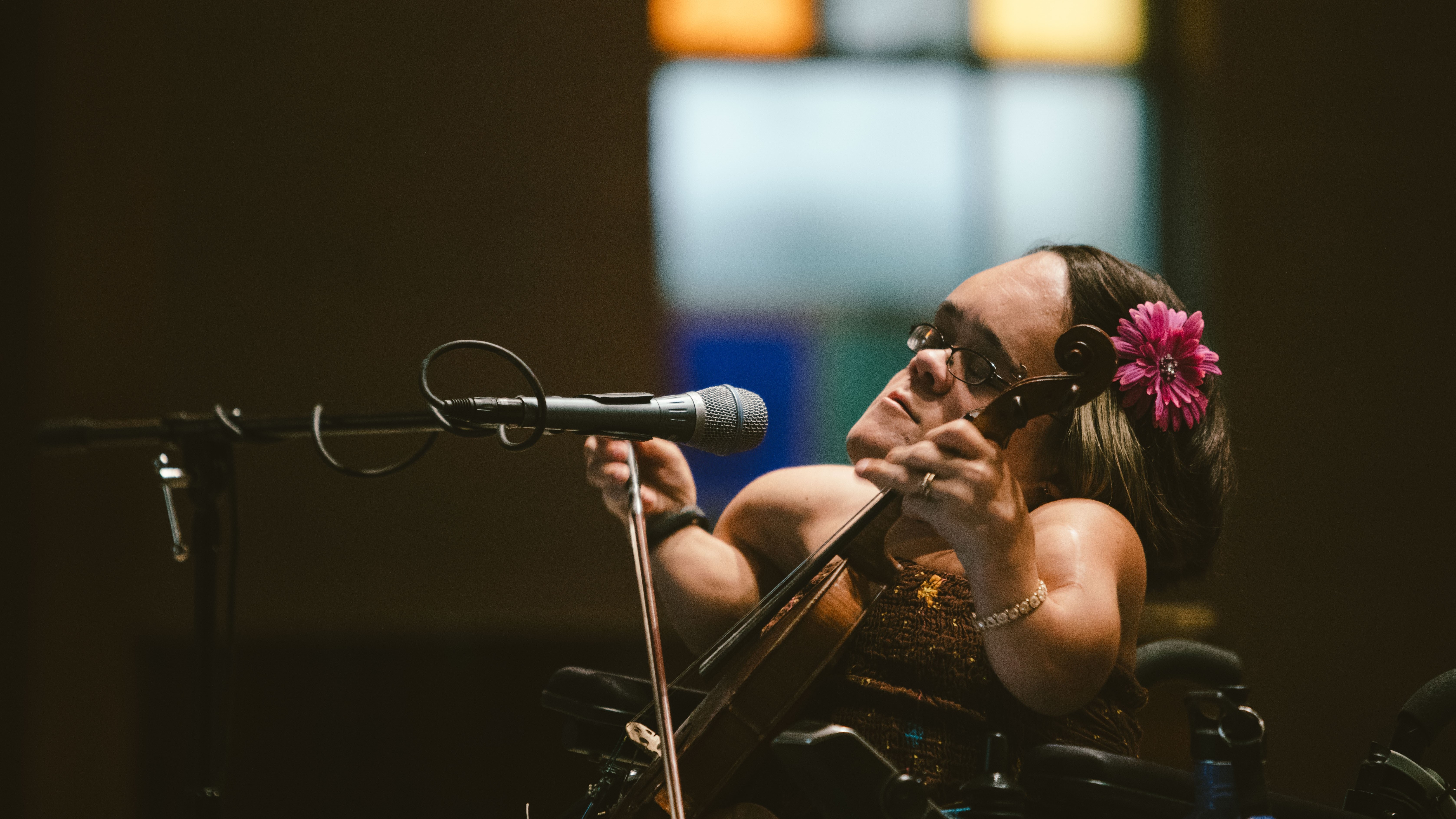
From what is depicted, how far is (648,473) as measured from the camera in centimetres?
141

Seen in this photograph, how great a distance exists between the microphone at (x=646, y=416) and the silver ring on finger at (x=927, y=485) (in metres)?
0.20

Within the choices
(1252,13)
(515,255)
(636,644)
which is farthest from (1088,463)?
(1252,13)

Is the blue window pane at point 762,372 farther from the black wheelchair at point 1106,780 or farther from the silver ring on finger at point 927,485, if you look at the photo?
the silver ring on finger at point 927,485

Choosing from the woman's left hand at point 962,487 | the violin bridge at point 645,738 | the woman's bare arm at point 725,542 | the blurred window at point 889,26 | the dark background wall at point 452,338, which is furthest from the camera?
the blurred window at point 889,26

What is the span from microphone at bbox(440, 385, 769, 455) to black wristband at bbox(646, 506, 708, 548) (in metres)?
0.27

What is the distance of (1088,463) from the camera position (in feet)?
4.13

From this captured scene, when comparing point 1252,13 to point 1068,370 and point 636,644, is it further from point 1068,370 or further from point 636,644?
point 1068,370

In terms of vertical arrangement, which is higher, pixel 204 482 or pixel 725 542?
pixel 204 482

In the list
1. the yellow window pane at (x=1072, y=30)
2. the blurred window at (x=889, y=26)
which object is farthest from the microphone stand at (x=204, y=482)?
the yellow window pane at (x=1072, y=30)

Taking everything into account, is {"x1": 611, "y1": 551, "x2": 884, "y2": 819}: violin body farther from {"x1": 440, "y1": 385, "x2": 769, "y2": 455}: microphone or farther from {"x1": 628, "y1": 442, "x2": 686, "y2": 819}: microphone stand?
{"x1": 440, "y1": 385, "x2": 769, "y2": 455}: microphone

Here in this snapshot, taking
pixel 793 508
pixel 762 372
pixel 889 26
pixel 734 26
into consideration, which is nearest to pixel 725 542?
pixel 793 508

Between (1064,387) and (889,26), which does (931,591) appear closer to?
(1064,387)

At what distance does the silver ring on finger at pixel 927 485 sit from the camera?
38.7 inches

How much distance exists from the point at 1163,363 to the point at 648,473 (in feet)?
2.13
